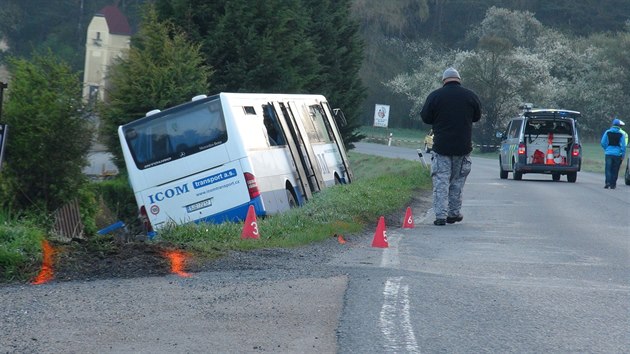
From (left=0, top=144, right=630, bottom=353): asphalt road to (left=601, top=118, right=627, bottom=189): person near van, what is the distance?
61.5ft

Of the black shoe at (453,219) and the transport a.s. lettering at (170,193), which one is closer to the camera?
the black shoe at (453,219)

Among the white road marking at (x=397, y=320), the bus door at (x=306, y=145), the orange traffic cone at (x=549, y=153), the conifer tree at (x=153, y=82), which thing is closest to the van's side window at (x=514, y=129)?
the orange traffic cone at (x=549, y=153)

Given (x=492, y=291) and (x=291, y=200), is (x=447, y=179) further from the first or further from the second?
(x=492, y=291)

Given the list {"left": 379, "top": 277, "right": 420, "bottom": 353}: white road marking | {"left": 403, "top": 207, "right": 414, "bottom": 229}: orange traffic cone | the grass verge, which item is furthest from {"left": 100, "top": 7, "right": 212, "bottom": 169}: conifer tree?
{"left": 379, "top": 277, "right": 420, "bottom": 353}: white road marking

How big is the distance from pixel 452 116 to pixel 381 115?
62122 millimetres

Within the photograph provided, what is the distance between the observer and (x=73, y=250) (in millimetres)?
10891

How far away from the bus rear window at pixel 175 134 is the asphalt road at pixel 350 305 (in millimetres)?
6885

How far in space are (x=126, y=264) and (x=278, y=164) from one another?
426 inches

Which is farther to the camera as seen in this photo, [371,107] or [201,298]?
[371,107]

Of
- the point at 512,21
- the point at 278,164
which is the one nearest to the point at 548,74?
the point at 512,21

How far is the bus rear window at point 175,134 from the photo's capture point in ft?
64.6

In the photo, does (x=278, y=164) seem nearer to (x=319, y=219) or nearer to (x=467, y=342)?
(x=319, y=219)

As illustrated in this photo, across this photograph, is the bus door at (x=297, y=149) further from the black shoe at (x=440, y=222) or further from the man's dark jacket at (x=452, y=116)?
the man's dark jacket at (x=452, y=116)

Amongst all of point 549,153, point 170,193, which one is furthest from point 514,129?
point 170,193
